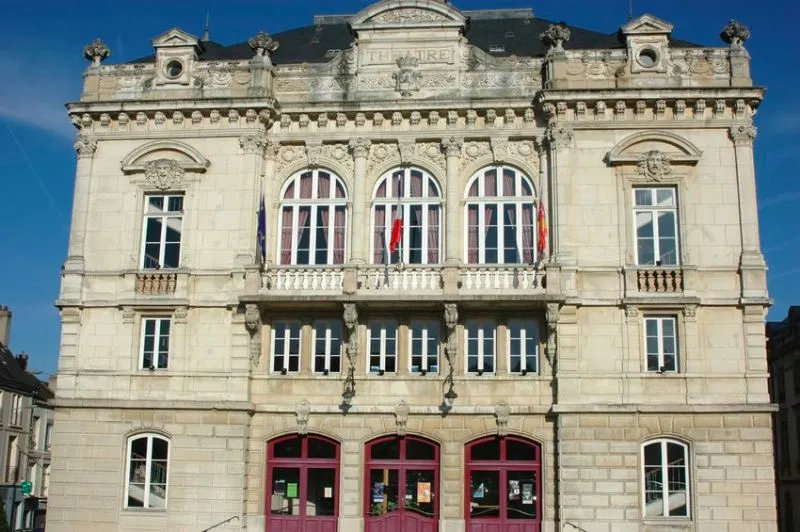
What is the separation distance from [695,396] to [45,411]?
40375mm

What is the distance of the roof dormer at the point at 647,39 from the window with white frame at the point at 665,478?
9.67 m

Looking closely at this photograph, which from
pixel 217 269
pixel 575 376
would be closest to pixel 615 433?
pixel 575 376

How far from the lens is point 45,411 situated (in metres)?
52.5

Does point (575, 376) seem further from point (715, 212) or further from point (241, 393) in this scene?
point (241, 393)

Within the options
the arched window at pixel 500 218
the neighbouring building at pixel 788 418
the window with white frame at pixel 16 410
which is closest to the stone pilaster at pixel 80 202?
the arched window at pixel 500 218

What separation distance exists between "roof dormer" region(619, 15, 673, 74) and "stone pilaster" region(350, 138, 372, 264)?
23.7 feet

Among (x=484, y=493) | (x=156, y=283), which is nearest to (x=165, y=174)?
(x=156, y=283)

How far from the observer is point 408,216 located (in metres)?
24.7

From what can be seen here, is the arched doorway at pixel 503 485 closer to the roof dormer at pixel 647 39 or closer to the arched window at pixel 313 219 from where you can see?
the arched window at pixel 313 219

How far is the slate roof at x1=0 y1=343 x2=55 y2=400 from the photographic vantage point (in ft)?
156

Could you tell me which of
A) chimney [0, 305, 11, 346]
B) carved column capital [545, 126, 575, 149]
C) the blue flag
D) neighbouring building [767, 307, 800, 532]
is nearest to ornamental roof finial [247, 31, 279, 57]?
the blue flag

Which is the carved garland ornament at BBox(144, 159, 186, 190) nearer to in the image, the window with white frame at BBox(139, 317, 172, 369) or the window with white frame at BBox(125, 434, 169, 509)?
the window with white frame at BBox(139, 317, 172, 369)

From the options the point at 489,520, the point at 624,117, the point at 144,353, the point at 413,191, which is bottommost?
the point at 489,520

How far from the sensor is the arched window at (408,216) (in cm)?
2439
